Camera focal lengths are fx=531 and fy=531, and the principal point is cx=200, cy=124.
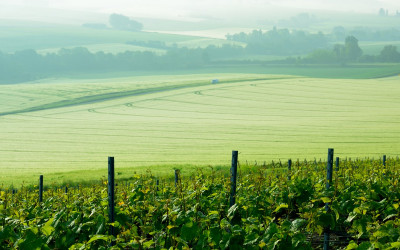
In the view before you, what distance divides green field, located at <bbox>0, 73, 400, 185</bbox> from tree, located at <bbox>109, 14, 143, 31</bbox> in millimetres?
121799

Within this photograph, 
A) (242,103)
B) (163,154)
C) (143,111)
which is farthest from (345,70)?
(163,154)

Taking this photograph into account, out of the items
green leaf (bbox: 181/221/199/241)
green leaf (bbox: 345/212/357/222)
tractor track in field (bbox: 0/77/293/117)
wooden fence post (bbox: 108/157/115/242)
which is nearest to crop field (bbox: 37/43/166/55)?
tractor track in field (bbox: 0/77/293/117)

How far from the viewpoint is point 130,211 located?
6.34m

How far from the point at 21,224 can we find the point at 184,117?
39190 mm

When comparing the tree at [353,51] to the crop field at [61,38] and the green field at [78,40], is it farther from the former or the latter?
the crop field at [61,38]

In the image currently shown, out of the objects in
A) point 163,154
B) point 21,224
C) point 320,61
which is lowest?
point 163,154

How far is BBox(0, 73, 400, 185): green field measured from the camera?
89.7ft

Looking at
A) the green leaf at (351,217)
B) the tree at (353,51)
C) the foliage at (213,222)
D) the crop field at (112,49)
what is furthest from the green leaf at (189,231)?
the crop field at (112,49)

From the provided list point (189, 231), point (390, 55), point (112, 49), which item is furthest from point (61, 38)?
point (189, 231)

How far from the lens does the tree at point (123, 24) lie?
614 feet

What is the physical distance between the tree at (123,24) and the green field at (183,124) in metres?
122

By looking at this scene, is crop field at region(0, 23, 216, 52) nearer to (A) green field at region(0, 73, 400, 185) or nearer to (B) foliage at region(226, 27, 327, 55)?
(B) foliage at region(226, 27, 327, 55)

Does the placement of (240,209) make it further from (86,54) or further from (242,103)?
(86,54)

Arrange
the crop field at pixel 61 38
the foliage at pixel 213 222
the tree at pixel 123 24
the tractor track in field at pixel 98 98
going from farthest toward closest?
the tree at pixel 123 24
the crop field at pixel 61 38
the tractor track in field at pixel 98 98
the foliage at pixel 213 222
